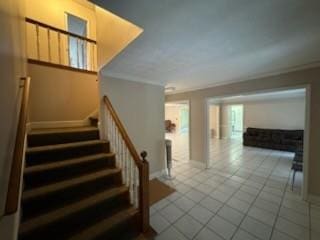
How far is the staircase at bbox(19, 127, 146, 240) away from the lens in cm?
163

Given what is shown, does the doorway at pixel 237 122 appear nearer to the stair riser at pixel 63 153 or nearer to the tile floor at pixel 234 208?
the tile floor at pixel 234 208

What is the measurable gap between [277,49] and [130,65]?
2.12 metres

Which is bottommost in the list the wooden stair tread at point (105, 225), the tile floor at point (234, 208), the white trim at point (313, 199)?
the tile floor at point (234, 208)

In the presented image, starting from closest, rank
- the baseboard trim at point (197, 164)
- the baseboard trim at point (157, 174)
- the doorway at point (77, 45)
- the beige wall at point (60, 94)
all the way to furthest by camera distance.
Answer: the beige wall at point (60, 94) < the baseboard trim at point (157, 174) < the doorway at point (77, 45) < the baseboard trim at point (197, 164)

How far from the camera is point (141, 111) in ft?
11.7

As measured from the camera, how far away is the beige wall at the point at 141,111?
3134mm

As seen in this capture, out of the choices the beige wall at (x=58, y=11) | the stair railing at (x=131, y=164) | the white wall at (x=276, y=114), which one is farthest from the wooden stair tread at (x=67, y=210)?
the white wall at (x=276, y=114)

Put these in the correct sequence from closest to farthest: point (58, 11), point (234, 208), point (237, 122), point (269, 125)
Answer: point (234, 208), point (58, 11), point (269, 125), point (237, 122)

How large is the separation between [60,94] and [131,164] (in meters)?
2.32

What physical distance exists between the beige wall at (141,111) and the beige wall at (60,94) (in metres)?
1.00

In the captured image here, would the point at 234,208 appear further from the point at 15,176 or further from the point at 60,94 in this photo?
the point at 60,94

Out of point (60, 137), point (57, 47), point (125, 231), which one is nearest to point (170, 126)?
point (57, 47)

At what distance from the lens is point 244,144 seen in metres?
7.36

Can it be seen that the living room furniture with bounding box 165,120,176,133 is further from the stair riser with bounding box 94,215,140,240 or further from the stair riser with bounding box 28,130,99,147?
the stair riser with bounding box 94,215,140,240
